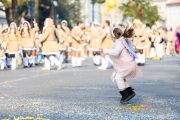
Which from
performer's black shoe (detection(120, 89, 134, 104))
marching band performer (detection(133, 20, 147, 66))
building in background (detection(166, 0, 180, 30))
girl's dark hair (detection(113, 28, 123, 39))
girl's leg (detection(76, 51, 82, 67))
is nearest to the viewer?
performer's black shoe (detection(120, 89, 134, 104))

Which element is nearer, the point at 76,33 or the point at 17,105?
the point at 17,105

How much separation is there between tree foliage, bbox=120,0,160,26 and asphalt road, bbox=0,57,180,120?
57987 millimetres

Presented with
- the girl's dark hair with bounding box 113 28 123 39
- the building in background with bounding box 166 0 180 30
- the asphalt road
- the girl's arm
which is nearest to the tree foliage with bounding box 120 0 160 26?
the asphalt road

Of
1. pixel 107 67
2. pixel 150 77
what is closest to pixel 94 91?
pixel 150 77

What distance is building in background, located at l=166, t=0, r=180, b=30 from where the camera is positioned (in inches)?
5595

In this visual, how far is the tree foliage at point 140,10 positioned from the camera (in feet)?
253

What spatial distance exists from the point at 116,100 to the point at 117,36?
46.9 inches

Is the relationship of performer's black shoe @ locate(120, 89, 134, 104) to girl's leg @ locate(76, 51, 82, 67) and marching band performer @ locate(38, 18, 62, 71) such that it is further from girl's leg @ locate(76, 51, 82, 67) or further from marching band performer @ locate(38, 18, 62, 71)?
girl's leg @ locate(76, 51, 82, 67)

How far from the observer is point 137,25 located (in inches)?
1127

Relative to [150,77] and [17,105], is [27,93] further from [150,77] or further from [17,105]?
[150,77]

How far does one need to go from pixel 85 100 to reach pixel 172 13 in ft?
439

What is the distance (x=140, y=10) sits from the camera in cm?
7781

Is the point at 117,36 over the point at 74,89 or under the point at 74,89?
over

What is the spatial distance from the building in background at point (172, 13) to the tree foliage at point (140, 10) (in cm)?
6074
